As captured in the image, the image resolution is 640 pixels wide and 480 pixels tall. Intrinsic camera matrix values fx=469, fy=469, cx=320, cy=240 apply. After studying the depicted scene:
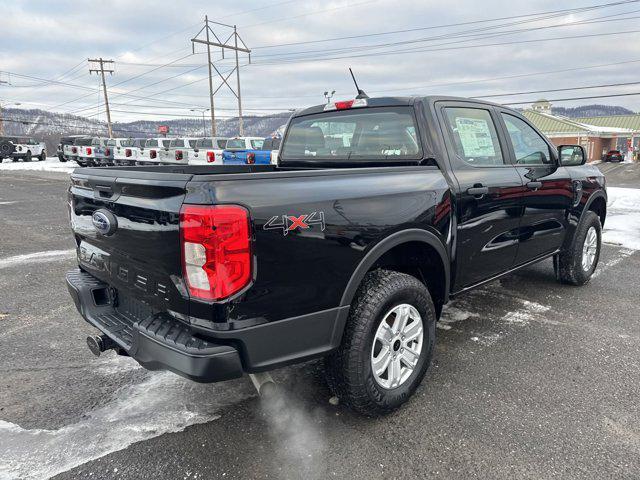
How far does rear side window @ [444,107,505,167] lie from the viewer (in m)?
3.30

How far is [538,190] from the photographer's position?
393 cm

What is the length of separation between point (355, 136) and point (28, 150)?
127 feet

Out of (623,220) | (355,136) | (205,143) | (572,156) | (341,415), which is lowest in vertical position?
(623,220)

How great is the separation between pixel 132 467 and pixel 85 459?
10.2 inches

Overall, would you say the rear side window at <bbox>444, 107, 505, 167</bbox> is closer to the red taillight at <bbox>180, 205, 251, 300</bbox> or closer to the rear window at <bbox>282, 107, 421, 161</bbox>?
the rear window at <bbox>282, 107, 421, 161</bbox>

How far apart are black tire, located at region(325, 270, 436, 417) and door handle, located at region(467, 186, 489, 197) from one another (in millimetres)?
854

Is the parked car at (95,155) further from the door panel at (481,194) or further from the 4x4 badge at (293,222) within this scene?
the 4x4 badge at (293,222)

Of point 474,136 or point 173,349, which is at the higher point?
point 474,136

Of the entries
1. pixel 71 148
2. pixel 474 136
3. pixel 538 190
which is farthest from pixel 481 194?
pixel 71 148

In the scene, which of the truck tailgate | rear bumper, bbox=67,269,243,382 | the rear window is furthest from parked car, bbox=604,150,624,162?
rear bumper, bbox=67,269,243,382

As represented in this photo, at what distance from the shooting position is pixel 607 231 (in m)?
8.06

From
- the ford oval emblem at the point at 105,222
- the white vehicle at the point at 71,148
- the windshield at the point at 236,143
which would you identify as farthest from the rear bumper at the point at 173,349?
the white vehicle at the point at 71,148

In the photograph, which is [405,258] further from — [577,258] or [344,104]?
[577,258]

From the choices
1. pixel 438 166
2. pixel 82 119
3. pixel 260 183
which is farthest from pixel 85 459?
pixel 82 119
